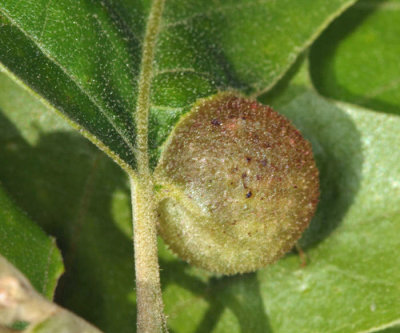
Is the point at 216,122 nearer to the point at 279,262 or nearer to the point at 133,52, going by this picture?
the point at 133,52

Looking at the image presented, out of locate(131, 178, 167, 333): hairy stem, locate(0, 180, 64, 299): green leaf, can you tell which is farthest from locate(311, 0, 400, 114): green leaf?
locate(0, 180, 64, 299): green leaf

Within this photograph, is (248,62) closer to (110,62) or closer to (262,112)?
(262,112)

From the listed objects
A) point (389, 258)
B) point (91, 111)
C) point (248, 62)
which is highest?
point (91, 111)

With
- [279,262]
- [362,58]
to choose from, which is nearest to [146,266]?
[279,262]

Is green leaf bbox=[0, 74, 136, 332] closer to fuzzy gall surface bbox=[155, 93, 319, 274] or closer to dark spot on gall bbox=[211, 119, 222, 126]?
fuzzy gall surface bbox=[155, 93, 319, 274]

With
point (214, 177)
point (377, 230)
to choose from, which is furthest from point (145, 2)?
point (377, 230)
